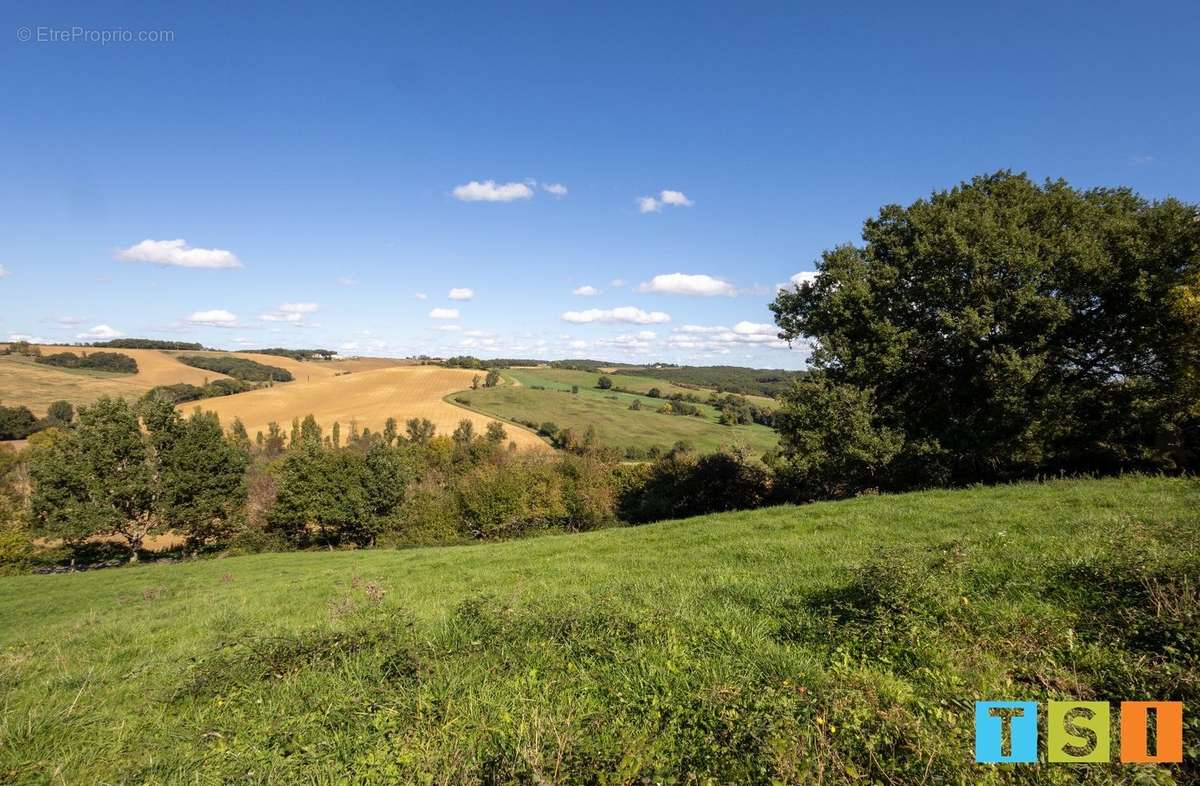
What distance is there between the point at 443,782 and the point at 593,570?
9319 mm

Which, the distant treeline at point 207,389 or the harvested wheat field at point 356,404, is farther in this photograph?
the distant treeline at point 207,389

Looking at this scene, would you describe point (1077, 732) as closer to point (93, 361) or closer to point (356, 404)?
point (356, 404)

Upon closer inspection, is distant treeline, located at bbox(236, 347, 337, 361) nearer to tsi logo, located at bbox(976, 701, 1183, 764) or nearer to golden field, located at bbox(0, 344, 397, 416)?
golden field, located at bbox(0, 344, 397, 416)

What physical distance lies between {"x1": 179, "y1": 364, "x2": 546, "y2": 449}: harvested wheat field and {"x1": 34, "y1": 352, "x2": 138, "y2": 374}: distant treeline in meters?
31.1

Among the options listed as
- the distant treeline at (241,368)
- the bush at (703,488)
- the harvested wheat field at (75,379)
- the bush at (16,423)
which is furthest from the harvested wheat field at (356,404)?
the bush at (703,488)

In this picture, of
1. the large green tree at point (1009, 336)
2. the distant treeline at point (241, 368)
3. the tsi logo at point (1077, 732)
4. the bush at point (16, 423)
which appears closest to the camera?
the tsi logo at point (1077, 732)

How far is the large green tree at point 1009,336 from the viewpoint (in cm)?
1931

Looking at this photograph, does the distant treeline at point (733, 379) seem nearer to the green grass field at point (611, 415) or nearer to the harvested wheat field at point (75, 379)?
the green grass field at point (611, 415)

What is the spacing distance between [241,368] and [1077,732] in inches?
6723

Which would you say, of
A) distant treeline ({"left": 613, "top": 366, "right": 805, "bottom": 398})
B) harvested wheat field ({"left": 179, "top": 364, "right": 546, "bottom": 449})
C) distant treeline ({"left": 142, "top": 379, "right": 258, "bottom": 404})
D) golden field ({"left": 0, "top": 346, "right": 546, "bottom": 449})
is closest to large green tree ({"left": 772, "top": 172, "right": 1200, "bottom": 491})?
harvested wheat field ({"left": 179, "top": 364, "right": 546, "bottom": 449})

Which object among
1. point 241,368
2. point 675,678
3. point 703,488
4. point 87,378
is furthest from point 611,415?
point 87,378

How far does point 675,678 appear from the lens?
15.9 feet

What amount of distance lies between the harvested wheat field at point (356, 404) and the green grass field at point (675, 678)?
81856mm

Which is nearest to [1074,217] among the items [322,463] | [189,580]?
[189,580]
